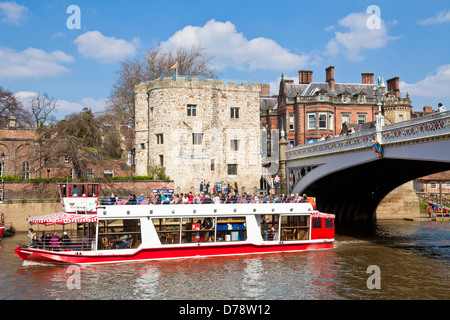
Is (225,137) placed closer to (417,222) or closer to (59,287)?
(417,222)

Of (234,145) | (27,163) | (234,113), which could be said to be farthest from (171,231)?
(27,163)

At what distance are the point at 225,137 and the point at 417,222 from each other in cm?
Answer: 2206

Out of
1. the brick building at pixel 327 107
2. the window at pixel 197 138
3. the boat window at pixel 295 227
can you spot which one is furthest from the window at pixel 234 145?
the boat window at pixel 295 227

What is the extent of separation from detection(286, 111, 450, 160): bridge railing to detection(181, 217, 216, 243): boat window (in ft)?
37.2

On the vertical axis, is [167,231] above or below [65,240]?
above

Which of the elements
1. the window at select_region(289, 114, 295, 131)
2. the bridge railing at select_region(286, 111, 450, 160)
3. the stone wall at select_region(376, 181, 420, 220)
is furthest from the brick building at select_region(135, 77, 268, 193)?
the stone wall at select_region(376, 181, 420, 220)

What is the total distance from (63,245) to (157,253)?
5155 mm

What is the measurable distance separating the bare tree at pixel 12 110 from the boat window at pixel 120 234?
54390 millimetres

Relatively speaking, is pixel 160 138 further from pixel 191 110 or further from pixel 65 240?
pixel 65 240

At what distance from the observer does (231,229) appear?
27625 mm

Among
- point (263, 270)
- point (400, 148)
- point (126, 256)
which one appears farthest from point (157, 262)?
point (400, 148)

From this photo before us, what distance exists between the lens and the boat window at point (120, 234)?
2517cm

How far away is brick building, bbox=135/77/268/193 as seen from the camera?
4503 centimetres

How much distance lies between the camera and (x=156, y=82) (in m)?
46.0
